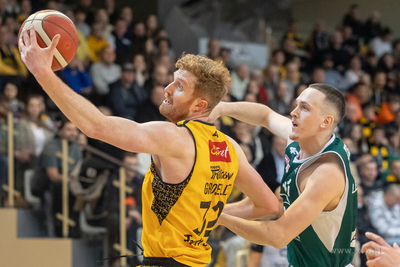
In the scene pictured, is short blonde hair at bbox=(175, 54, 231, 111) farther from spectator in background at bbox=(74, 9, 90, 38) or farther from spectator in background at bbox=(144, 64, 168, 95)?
spectator in background at bbox=(74, 9, 90, 38)

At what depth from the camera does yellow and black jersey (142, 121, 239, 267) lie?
2.31 meters

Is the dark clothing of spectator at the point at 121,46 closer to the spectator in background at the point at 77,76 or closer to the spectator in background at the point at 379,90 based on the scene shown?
the spectator in background at the point at 77,76

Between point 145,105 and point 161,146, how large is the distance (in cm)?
460

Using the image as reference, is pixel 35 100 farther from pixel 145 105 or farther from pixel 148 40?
pixel 148 40

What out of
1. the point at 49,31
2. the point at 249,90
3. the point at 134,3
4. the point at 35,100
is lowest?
the point at 49,31

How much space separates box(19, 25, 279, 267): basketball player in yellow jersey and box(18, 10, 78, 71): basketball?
8.3 inches

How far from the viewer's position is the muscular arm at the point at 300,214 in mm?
2568

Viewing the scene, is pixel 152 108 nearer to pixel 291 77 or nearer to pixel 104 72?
pixel 104 72

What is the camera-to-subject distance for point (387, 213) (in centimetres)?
631

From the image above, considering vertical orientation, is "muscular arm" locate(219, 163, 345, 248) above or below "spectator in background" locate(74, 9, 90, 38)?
below

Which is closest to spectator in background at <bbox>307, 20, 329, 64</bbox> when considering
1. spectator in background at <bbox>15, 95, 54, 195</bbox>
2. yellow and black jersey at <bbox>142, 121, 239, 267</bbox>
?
spectator in background at <bbox>15, 95, 54, 195</bbox>

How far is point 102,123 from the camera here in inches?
79.4

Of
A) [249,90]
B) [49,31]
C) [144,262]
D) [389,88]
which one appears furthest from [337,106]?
[389,88]

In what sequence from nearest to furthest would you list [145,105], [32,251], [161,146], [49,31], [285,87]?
[161,146], [49,31], [32,251], [145,105], [285,87]
